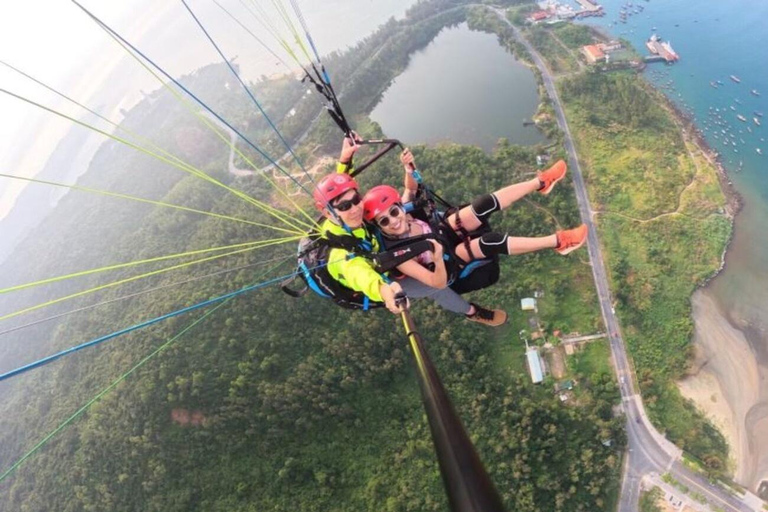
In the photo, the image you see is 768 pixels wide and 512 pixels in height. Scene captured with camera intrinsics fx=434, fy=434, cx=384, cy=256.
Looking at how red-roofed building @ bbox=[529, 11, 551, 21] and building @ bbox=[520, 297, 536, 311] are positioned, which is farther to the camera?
red-roofed building @ bbox=[529, 11, 551, 21]

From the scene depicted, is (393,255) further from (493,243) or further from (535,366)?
(535,366)

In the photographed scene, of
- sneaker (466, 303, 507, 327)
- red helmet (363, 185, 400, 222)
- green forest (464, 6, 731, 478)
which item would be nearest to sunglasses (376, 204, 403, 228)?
red helmet (363, 185, 400, 222)

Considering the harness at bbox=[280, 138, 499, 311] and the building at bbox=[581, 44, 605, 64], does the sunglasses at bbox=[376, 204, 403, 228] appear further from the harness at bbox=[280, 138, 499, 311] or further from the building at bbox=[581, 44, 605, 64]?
the building at bbox=[581, 44, 605, 64]

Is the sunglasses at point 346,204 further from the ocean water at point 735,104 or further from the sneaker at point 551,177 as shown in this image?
the ocean water at point 735,104

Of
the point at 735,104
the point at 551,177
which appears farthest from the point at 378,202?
the point at 735,104

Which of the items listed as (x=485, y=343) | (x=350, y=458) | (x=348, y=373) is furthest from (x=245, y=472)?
(x=485, y=343)

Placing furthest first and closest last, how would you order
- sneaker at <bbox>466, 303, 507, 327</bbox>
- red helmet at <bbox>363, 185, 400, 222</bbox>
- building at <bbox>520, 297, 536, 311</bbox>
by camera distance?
building at <bbox>520, 297, 536, 311</bbox> < sneaker at <bbox>466, 303, 507, 327</bbox> < red helmet at <bbox>363, 185, 400, 222</bbox>

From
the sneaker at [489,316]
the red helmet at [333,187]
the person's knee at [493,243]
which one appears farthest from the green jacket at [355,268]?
the sneaker at [489,316]
